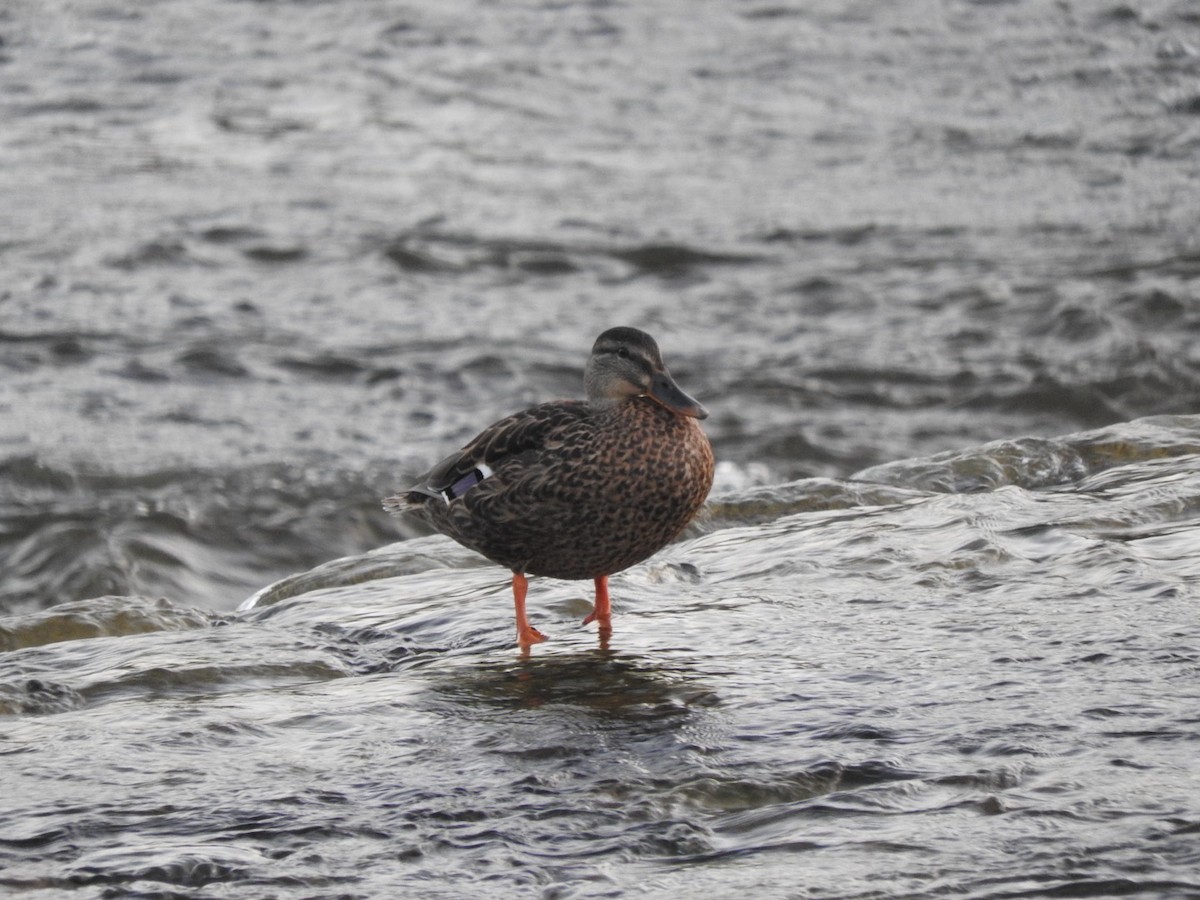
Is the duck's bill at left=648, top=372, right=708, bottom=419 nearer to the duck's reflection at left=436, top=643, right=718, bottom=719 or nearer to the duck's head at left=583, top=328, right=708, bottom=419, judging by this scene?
the duck's head at left=583, top=328, right=708, bottom=419

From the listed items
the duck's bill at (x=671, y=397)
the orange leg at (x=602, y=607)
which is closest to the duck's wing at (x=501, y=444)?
the duck's bill at (x=671, y=397)

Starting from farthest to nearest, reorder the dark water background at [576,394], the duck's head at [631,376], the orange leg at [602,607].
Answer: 1. the orange leg at [602,607]
2. the duck's head at [631,376]
3. the dark water background at [576,394]

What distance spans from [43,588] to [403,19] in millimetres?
14222

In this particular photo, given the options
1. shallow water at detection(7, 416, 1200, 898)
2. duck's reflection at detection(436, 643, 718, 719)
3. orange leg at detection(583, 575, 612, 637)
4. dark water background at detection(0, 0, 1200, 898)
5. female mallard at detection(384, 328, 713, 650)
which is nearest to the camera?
shallow water at detection(7, 416, 1200, 898)

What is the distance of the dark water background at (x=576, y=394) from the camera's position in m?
4.12

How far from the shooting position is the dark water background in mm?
4125

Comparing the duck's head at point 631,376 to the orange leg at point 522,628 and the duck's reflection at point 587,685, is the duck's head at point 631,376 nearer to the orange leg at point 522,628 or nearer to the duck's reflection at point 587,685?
the orange leg at point 522,628

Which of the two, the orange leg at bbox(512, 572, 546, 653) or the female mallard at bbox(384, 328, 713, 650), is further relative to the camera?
the orange leg at bbox(512, 572, 546, 653)

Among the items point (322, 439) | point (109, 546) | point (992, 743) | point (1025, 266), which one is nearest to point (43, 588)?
point (109, 546)

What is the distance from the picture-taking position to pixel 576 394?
41.5 ft

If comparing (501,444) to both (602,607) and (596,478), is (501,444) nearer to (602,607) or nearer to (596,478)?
(596,478)

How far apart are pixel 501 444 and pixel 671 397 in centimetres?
62

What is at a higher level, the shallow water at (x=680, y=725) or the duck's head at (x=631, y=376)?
the duck's head at (x=631, y=376)

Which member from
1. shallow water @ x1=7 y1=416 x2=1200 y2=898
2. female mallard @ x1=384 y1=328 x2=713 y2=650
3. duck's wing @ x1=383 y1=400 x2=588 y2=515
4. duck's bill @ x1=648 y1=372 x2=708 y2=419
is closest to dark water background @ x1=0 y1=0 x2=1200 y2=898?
shallow water @ x1=7 y1=416 x2=1200 y2=898
